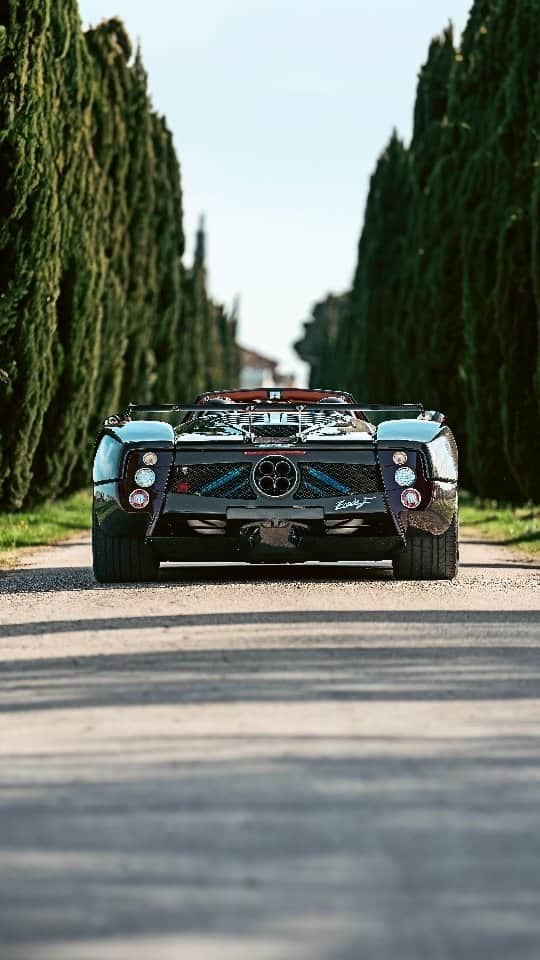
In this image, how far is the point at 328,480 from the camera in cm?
1107

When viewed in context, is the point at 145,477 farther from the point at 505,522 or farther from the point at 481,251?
the point at 481,251

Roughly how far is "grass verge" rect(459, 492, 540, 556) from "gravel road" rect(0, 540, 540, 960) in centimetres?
901

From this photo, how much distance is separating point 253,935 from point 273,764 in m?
1.67

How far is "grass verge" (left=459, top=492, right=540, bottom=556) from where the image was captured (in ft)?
60.7

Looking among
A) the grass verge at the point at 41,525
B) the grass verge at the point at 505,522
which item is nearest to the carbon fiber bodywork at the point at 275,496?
the grass verge at the point at 41,525

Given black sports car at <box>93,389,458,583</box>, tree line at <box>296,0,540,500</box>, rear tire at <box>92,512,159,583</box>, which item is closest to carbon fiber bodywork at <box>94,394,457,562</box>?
black sports car at <box>93,389,458,583</box>

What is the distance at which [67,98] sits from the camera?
2625 cm

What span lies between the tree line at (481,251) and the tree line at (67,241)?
5763mm

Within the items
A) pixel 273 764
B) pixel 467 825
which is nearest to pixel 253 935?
pixel 467 825

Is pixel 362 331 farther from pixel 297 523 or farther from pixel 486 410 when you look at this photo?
pixel 297 523

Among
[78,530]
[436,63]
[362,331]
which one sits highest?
[436,63]

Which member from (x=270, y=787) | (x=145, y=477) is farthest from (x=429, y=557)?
(x=270, y=787)

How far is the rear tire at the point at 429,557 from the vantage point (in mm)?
11453

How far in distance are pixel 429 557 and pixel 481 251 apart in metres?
17.2
